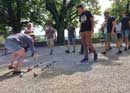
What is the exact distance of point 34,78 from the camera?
10.0 meters

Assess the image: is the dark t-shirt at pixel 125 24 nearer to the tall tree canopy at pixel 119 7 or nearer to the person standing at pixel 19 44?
the person standing at pixel 19 44

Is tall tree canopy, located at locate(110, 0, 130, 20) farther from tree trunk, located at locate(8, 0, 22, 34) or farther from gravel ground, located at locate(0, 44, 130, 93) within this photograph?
gravel ground, located at locate(0, 44, 130, 93)

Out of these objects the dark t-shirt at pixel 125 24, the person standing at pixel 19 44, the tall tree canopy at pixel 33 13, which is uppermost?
the tall tree canopy at pixel 33 13

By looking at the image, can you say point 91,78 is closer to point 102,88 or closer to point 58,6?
point 102,88

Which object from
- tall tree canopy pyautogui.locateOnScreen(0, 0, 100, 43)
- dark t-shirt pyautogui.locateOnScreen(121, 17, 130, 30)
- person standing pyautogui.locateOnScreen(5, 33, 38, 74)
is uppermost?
tall tree canopy pyautogui.locateOnScreen(0, 0, 100, 43)

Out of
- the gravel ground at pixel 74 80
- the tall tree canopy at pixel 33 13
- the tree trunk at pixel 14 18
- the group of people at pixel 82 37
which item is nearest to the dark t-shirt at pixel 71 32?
the group of people at pixel 82 37

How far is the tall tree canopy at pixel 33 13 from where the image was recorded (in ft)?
127

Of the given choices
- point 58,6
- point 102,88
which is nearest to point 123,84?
point 102,88

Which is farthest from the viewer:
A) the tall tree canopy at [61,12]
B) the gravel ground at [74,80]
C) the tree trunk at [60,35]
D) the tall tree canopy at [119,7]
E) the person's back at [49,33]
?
the tall tree canopy at [119,7]

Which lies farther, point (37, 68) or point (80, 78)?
point (37, 68)

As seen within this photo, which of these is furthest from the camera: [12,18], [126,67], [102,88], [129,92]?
[12,18]

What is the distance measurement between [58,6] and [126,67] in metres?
34.4

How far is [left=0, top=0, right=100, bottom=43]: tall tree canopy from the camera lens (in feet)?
127

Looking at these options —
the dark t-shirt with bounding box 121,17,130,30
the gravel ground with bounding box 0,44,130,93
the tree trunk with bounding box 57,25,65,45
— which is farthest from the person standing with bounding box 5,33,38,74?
the tree trunk with bounding box 57,25,65,45
